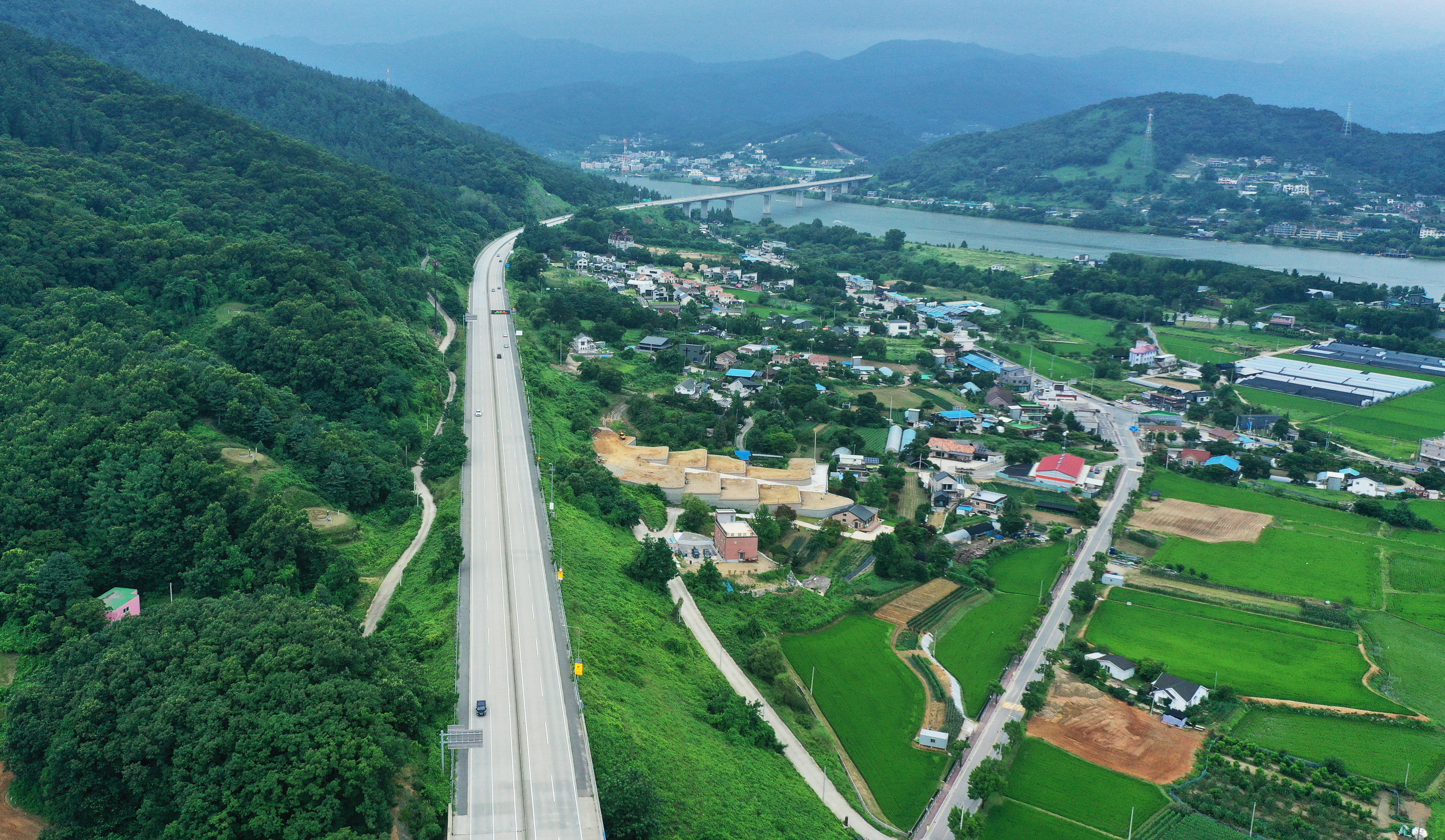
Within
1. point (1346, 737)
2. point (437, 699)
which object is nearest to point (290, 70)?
point (437, 699)

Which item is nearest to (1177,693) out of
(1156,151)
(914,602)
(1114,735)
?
(1114,735)

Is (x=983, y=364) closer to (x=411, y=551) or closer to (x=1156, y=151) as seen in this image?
(x=411, y=551)

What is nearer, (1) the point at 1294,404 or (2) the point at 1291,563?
(2) the point at 1291,563

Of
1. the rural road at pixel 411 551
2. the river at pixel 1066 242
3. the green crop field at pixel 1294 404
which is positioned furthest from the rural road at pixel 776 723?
the river at pixel 1066 242

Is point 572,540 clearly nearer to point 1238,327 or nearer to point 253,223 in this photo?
point 253,223

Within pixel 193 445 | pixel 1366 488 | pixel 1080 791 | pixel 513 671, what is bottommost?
pixel 1080 791

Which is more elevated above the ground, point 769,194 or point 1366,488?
point 769,194
